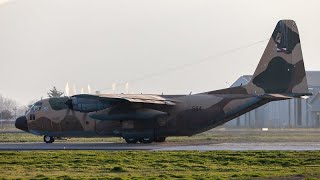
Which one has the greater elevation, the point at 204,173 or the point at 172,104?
the point at 172,104

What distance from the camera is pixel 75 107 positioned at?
59.4 m

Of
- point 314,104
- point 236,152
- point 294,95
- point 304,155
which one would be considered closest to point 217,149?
point 236,152

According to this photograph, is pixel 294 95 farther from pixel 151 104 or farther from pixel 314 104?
pixel 314 104

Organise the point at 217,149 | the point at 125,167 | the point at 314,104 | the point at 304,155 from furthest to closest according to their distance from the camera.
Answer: the point at 314,104 < the point at 217,149 < the point at 304,155 < the point at 125,167

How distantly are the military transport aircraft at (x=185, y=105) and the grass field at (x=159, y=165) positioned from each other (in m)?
9.55

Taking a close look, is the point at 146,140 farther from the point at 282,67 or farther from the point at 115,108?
the point at 282,67

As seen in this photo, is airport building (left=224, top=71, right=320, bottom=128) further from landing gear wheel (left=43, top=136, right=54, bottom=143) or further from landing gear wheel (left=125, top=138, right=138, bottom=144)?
landing gear wheel (left=125, top=138, right=138, bottom=144)

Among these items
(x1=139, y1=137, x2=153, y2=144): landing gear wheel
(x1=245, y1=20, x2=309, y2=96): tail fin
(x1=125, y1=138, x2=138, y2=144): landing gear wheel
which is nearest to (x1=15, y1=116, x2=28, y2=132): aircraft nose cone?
(x1=125, y1=138, x2=138, y2=144): landing gear wheel

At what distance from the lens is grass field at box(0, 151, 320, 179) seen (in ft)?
121

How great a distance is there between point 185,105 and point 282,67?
7504 mm

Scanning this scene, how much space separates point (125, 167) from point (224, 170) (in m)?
4.80

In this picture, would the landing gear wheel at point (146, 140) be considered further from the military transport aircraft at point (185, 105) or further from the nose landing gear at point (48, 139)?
the nose landing gear at point (48, 139)

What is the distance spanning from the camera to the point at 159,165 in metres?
41.6

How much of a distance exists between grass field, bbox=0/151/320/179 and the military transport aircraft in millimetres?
9548
